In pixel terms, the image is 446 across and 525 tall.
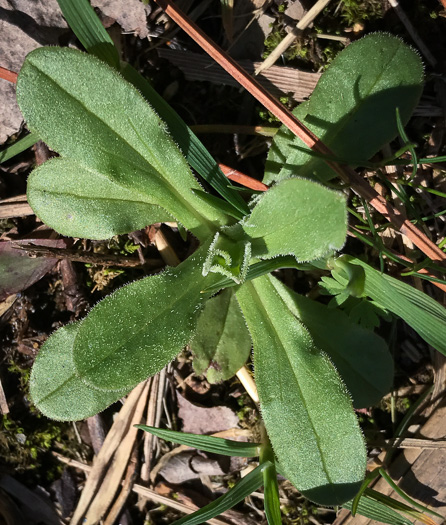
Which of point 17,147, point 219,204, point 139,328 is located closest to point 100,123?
point 219,204

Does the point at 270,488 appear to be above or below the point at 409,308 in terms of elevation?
below

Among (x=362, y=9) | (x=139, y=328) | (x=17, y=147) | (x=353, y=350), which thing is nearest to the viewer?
(x=139, y=328)

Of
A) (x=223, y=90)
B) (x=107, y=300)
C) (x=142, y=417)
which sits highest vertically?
(x=223, y=90)

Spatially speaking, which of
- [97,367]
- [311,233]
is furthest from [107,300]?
[311,233]

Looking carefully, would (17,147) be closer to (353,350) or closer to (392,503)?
(353,350)

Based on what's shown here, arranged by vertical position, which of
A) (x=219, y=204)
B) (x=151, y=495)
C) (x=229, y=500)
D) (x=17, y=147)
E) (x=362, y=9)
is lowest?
(x=151, y=495)

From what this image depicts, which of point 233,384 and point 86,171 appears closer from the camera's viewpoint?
point 86,171

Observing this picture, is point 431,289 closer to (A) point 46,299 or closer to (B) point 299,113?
(B) point 299,113
